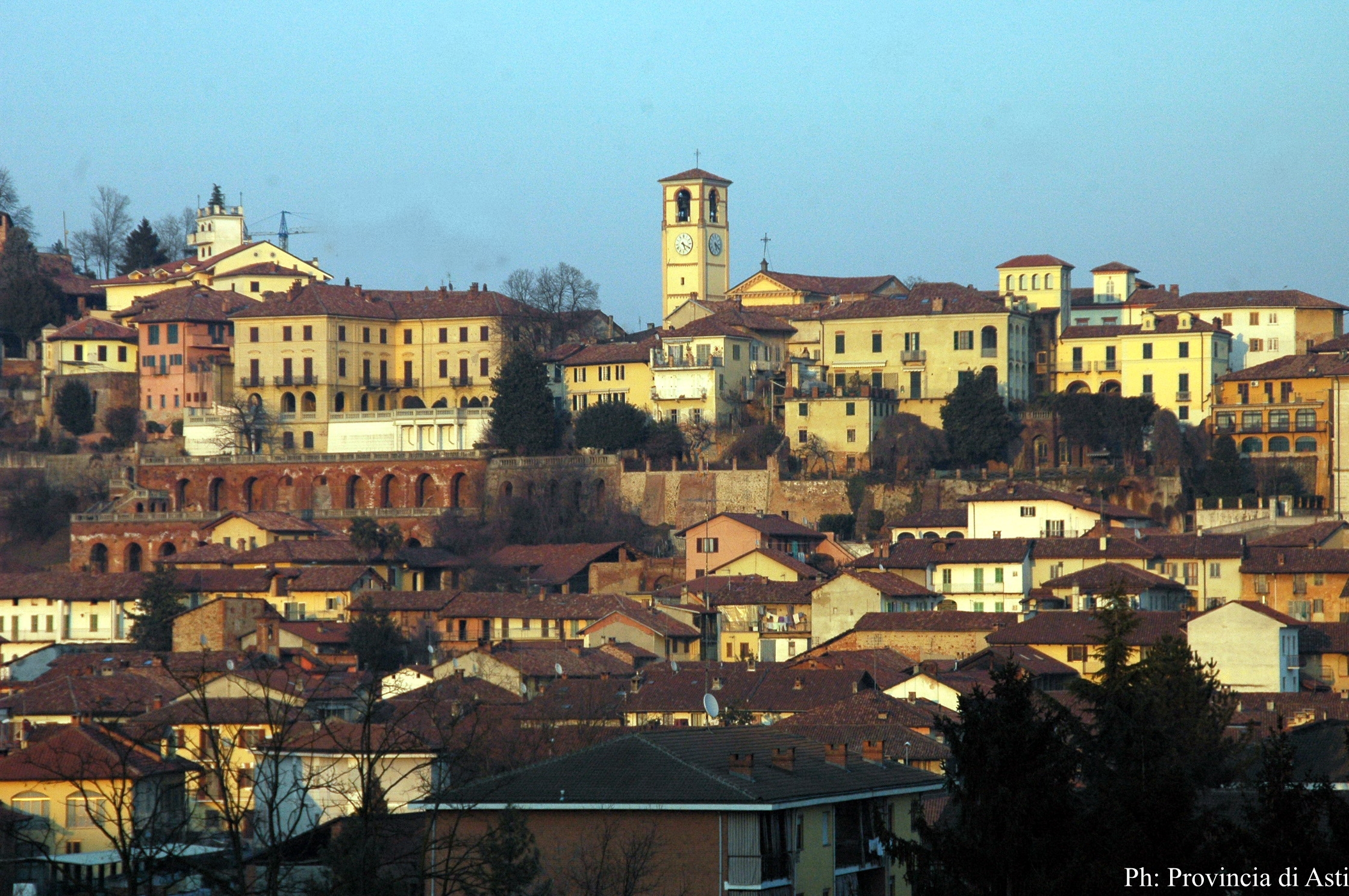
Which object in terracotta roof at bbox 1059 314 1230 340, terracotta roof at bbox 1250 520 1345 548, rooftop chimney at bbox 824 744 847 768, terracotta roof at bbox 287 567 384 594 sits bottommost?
terracotta roof at bbox 287 567 384 594

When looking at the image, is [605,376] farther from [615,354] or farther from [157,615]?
[157,615]

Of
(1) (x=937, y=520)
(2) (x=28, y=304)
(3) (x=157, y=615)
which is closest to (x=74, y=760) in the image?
(3) (x=157, y=615)

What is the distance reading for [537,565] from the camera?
73.8 meters

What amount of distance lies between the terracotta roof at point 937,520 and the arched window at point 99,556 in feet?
96.7

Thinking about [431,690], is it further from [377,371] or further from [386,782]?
[377,371]

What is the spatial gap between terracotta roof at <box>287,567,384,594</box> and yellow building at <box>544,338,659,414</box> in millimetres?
14799

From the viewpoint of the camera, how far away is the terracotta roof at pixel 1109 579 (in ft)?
195

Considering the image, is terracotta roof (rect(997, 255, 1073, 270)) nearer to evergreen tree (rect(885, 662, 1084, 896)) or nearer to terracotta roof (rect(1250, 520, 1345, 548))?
terracotta roof (rect(1250, 520, 1345, 548))

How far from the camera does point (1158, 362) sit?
7956cm

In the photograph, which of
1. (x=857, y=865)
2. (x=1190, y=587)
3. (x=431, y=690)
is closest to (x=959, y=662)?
(x=1190, y=587)

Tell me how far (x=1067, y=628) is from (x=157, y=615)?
2761cm

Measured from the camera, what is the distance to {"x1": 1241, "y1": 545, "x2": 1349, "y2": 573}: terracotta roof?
60656mm

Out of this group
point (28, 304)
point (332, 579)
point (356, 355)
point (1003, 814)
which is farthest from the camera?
point (28, 304)

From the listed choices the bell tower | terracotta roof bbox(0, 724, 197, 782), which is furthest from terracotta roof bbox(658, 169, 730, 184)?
terracotta roof bbox(0, 724, 197, 782)
